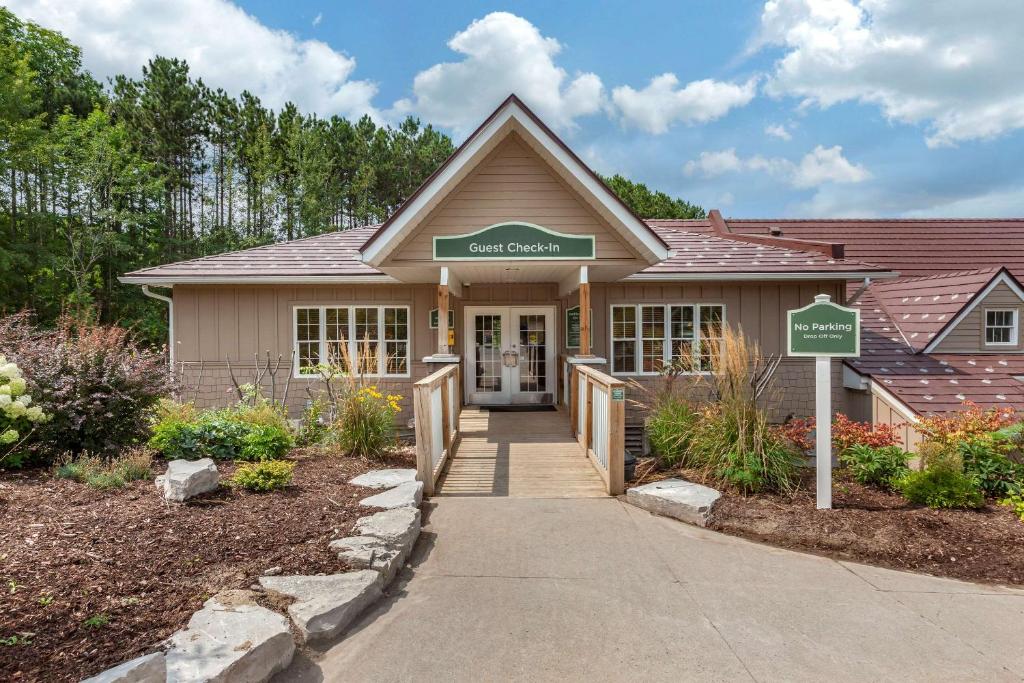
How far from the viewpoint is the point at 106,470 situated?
5.66m

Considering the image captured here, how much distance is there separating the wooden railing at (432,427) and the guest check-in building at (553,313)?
3.94 ft

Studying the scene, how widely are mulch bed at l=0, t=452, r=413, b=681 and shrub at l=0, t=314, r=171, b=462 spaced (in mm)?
632

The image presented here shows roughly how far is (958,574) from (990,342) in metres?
9.40

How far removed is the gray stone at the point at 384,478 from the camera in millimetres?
5977

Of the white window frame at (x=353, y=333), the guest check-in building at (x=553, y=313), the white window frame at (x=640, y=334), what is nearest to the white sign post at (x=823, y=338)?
the guest check-in building at (x=553, y=313)

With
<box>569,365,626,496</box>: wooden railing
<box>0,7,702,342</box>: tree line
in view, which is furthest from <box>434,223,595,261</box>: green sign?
<box>0,7,702,342</box>: tree line

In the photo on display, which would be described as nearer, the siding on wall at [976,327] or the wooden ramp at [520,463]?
the wooden ramp at [520,463]

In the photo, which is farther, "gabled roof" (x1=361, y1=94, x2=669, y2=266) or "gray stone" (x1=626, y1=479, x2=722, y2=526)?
"gabled roof" (x1=361, y1=94, x2=669, y2=266)

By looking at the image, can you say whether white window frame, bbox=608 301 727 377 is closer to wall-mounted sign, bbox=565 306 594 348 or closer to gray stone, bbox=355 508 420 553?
wall-mounted sign, bbox=565 306 594 348

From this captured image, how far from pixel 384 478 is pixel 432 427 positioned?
0.76 metres

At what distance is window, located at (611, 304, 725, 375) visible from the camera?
11.3 metres

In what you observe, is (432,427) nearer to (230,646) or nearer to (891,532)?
(230,646)

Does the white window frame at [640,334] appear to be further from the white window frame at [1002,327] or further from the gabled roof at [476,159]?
the white window frame at [1002,327]

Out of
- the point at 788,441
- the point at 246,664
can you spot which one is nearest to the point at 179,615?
the point at 246,664
